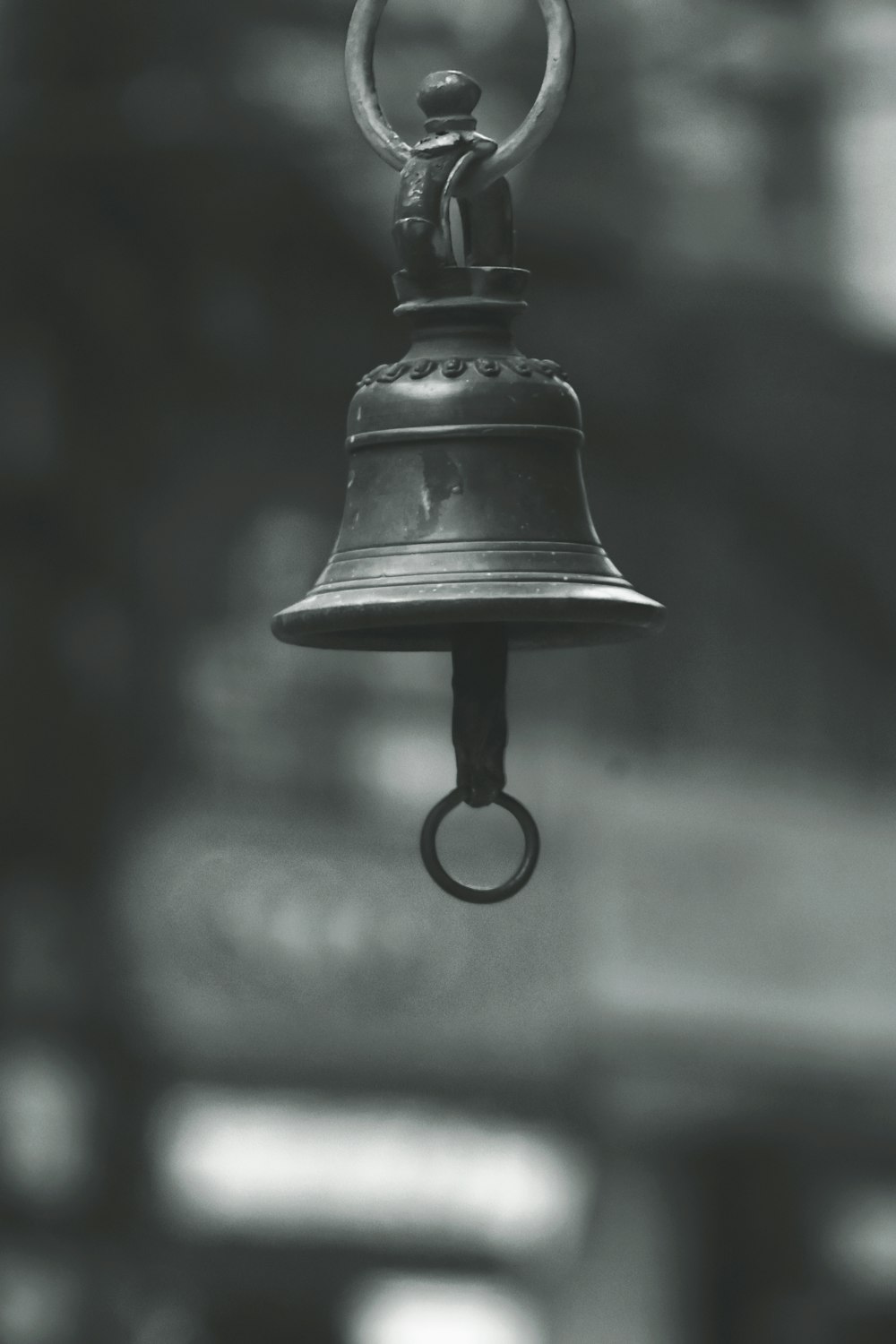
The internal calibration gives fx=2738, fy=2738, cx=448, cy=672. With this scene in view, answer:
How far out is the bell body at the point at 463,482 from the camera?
91.1 inches

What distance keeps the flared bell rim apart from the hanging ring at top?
1.11ft

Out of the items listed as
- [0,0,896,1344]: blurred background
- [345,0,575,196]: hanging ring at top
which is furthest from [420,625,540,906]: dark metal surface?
[0,0,896,1344]: blurred background

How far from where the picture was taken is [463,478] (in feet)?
7.79

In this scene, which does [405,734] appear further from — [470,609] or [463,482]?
[470,609]

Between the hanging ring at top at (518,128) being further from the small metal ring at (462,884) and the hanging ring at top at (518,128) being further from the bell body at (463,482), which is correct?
the small metal ring at (462,884)

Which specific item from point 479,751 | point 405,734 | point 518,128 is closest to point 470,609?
point 479,751

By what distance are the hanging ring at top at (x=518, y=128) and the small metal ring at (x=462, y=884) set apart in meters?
0.51

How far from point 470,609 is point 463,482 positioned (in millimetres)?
167

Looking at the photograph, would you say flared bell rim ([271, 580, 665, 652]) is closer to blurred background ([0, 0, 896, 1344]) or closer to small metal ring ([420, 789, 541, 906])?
small metal ring ([420, 789, 541, 906])

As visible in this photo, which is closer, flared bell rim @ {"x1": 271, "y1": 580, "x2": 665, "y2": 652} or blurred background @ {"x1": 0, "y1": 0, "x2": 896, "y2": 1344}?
flared bell rim @ {"x1": 271, "y1": 580, "x2": 665, "y2": 652}

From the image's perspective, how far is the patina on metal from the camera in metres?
2.28

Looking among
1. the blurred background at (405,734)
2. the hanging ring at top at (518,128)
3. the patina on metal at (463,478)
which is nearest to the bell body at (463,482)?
the patina on metal at (463,478)

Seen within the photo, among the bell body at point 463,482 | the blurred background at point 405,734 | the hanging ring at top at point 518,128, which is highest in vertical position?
the blurred background at point 405,734

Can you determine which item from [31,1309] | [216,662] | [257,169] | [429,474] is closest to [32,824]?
[216,662]
